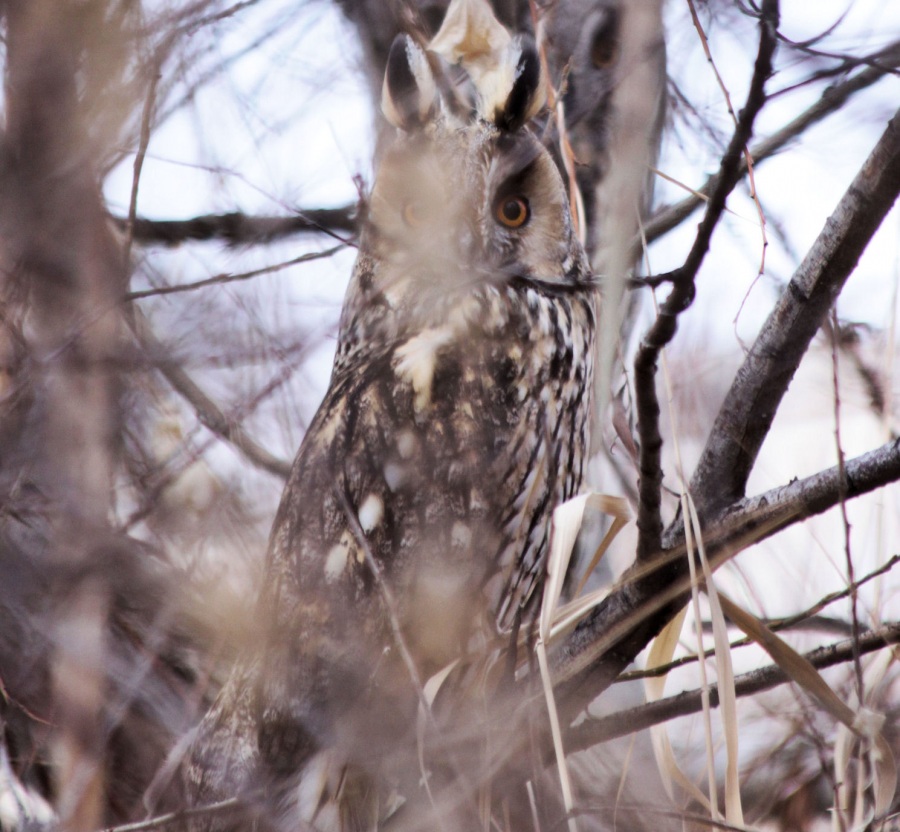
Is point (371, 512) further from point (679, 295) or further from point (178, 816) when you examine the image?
point (679, 295)

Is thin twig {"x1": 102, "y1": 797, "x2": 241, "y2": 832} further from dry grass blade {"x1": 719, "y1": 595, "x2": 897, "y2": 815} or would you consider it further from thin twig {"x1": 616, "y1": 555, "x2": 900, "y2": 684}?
dry grass blade {"x1": 719, "y1": 595, "x2": 897, "y2": 815}

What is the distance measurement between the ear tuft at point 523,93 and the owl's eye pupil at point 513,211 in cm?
17

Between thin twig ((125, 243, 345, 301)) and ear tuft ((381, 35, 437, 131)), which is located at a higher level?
ear tuft ((381, 35, 437, 131))

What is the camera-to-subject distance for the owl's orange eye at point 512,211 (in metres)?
2.09

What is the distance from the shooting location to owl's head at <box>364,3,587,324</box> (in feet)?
6.49

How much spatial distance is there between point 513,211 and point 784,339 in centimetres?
115

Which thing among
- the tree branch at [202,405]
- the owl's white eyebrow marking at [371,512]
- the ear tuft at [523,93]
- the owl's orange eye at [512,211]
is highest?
the ear tuft at [523,93]

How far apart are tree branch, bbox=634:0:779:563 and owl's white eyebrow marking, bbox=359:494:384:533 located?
31.6 inches

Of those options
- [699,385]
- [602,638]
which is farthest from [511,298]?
[602,638]

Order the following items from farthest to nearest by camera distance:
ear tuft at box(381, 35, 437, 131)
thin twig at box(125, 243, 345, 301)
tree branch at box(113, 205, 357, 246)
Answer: ear tuft at box(381, 35, 437, 131), tree branch at box(113, 205, 357, 246), thin twig at box(125, 243, 345, 301)

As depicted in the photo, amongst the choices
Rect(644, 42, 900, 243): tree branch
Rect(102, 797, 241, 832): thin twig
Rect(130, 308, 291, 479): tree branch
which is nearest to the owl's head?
Rect(644, 42, 900, 243): tree branch

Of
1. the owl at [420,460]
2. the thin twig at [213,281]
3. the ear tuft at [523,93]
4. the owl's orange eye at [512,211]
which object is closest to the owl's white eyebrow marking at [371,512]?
the owl at [420,460]

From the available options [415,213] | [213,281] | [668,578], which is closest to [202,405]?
[213,281]

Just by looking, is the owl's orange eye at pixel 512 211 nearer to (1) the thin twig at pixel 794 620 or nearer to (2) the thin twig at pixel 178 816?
(1) the thin twig at pixel 794 620
